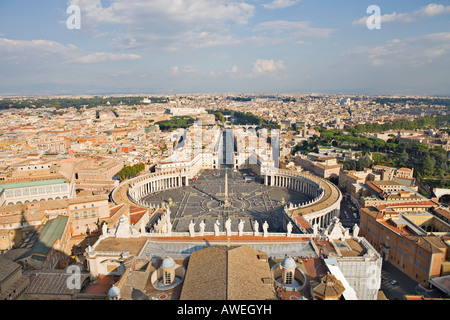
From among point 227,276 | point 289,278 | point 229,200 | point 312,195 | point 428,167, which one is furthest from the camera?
point 428,167

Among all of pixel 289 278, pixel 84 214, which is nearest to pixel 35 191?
pixel 84 214

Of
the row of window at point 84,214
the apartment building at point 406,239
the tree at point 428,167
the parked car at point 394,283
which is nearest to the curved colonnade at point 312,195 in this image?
the apartment building at point 406,239

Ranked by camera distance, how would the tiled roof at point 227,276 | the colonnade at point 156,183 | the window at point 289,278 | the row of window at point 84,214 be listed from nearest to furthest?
1. the tiled roof at point 227,276
2. the window at point 289,278
3. the row of window at point 84,214
4. the colonnade at point 156,183

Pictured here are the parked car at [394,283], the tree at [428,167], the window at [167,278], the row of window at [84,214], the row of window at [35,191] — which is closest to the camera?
the window at [167,278]

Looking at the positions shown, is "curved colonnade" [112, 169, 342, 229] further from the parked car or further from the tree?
the tree

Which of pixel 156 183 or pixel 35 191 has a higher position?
pixel 35 191

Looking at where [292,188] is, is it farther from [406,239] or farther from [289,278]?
[289,278]

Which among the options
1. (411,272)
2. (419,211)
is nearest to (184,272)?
(411,272)

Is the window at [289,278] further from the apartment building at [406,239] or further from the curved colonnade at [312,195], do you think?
the apartment building at [406,239]
